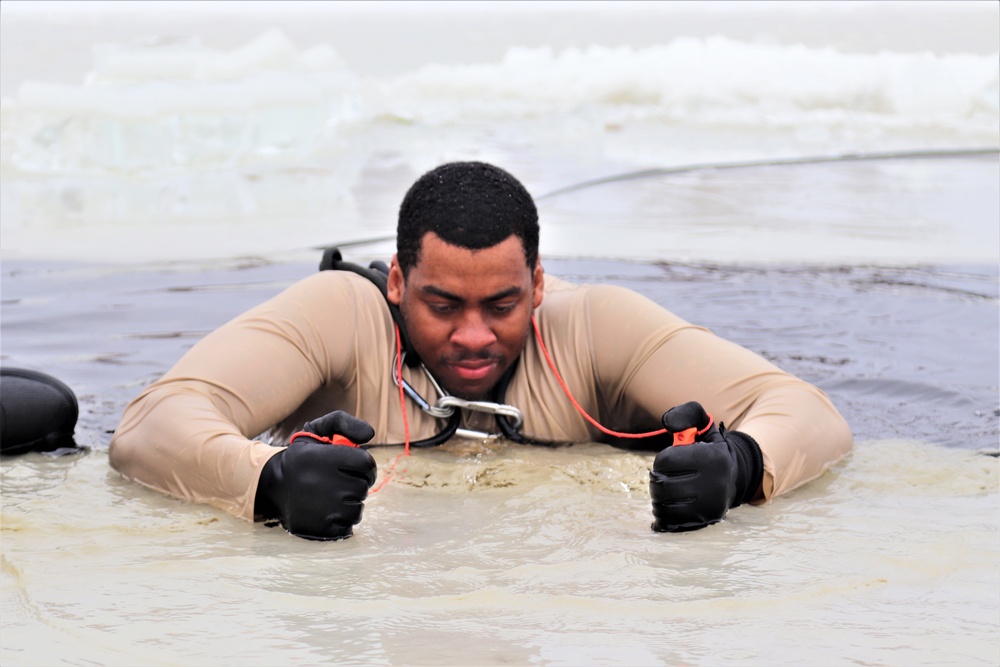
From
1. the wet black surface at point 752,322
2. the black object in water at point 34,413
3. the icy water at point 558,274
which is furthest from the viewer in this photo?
the wet black surface at point 752,322

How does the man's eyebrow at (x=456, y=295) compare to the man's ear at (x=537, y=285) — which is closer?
the man's eyebrow at (x=456, y=295)

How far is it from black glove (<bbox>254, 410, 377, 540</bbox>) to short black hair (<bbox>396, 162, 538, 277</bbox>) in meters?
0.78

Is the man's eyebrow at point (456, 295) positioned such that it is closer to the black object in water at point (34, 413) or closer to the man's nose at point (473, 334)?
the man's nose at point (473, 334)

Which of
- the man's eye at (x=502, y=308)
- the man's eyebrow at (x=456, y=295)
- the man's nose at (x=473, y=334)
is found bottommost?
the man's nose at (x=473, y=334)

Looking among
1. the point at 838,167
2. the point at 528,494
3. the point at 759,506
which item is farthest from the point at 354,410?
the point at 838,167

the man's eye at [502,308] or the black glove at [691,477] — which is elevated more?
the man's eye at [502,308]

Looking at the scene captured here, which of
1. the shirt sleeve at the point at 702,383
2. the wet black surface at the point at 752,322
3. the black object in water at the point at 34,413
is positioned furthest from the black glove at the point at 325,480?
the wet black surface at the point at 752,322

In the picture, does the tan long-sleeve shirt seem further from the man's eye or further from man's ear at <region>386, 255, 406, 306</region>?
the man's eye

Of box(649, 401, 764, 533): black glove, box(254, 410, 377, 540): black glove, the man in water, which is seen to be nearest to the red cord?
Answer: the man in water

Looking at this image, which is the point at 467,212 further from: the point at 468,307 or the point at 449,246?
the point at 468,307

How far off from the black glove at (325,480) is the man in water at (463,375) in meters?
0.05

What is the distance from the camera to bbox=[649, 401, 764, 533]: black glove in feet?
9.17

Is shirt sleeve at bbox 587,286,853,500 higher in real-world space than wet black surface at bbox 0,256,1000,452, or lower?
higher

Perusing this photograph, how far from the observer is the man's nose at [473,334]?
11.2 ft
